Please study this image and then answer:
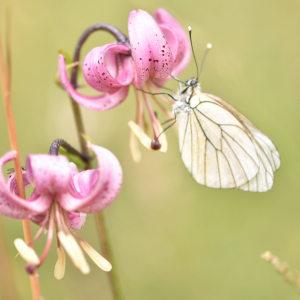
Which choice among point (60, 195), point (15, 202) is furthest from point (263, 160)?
point (15, 202)

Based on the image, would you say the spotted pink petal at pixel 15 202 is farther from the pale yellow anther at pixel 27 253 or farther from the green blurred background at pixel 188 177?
the green blurred background at pixel 188 177

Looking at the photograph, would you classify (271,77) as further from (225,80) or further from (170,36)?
(170,36)

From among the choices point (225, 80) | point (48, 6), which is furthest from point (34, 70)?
point (225, 80)

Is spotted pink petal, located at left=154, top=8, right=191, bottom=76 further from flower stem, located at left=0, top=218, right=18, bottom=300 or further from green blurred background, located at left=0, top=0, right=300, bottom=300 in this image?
flower stem, located at left=0, top=218, right=18, bottom=300

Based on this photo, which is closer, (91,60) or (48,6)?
(91,60)

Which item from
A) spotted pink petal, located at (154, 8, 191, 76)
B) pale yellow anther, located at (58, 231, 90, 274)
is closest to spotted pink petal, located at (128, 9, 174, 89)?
spotted pink petal, located at (154, 8, 191, 76)
